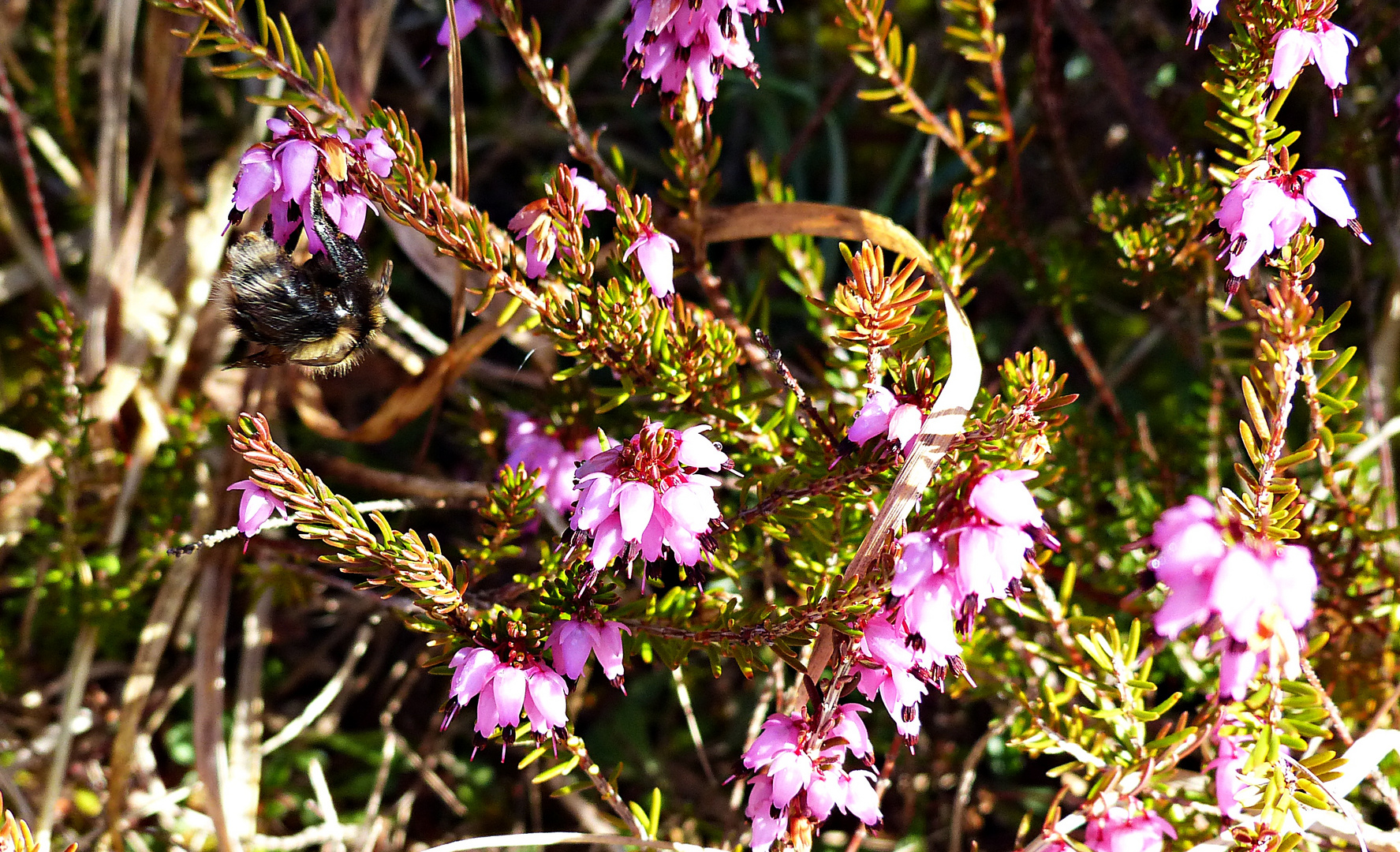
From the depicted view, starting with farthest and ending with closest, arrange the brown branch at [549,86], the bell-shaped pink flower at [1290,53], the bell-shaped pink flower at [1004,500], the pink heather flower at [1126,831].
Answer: the brown branch at [549,86] < the pink heather flower at [1126,831] < the bell-shaped pink flower at [1290,53] < the bell-shaped pink flower at [1004,500]

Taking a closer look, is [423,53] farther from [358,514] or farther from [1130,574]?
[1130,574]

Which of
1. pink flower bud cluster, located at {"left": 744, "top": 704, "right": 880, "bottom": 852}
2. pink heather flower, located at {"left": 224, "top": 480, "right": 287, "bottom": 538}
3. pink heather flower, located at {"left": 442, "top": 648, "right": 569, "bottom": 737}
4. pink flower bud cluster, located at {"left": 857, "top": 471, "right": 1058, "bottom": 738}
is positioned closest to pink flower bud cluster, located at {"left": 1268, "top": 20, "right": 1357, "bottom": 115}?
pink flower bud cluster, located at {"left": 857, "top": 471, "right": 1058, "bottom": 738}

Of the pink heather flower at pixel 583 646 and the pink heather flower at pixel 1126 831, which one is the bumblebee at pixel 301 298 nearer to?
the pink heather flower at pixel 583 646

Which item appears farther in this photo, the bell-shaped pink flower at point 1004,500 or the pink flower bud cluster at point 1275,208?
the pink flower bud cluster at point 1275,208

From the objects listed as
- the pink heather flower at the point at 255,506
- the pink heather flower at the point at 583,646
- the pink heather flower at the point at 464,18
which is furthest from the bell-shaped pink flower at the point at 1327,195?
the pink heather flower at the point at 255,506

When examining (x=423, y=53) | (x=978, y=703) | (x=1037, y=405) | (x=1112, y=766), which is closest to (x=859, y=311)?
(x=1037, y=405)

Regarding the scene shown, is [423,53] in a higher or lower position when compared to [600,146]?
higher

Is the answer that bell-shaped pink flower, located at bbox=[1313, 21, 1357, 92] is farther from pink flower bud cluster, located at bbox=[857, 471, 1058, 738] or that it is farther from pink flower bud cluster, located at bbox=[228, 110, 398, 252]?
pink flower bud cluster, located at bbox=[228, 110, 398, 252]
